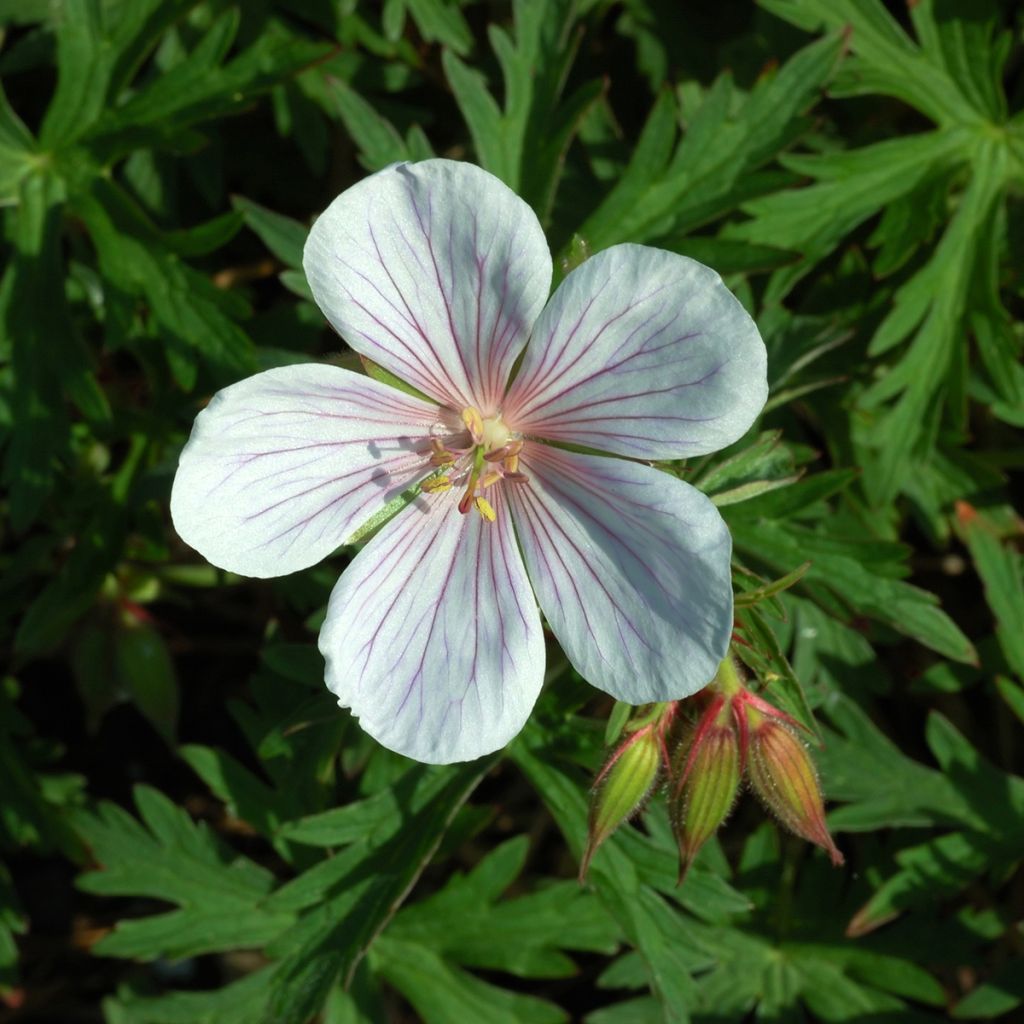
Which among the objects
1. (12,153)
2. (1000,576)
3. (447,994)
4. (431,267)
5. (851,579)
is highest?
(431,267)

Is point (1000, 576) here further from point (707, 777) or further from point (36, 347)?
point (36, 347)

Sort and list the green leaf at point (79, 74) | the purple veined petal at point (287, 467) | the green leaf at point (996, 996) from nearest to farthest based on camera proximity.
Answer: the purple veined petal at point (287, 467) → the green leaf at point (79, 74) → the green leaf at point (996, 996)

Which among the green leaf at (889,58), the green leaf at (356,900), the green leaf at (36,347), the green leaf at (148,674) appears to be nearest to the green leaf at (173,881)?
the green leaf at (148,674)

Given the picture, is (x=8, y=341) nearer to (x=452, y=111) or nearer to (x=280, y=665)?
(x=280, y=665)

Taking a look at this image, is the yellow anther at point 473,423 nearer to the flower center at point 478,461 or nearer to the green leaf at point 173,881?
the flower center at point 478,461

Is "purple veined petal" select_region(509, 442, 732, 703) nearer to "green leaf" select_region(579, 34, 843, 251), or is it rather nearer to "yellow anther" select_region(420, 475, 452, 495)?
"yellow anther" select_region(420, 475, 452, 495)

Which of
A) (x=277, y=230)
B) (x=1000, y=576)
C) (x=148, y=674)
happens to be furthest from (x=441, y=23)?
(x=1000, y=576)
